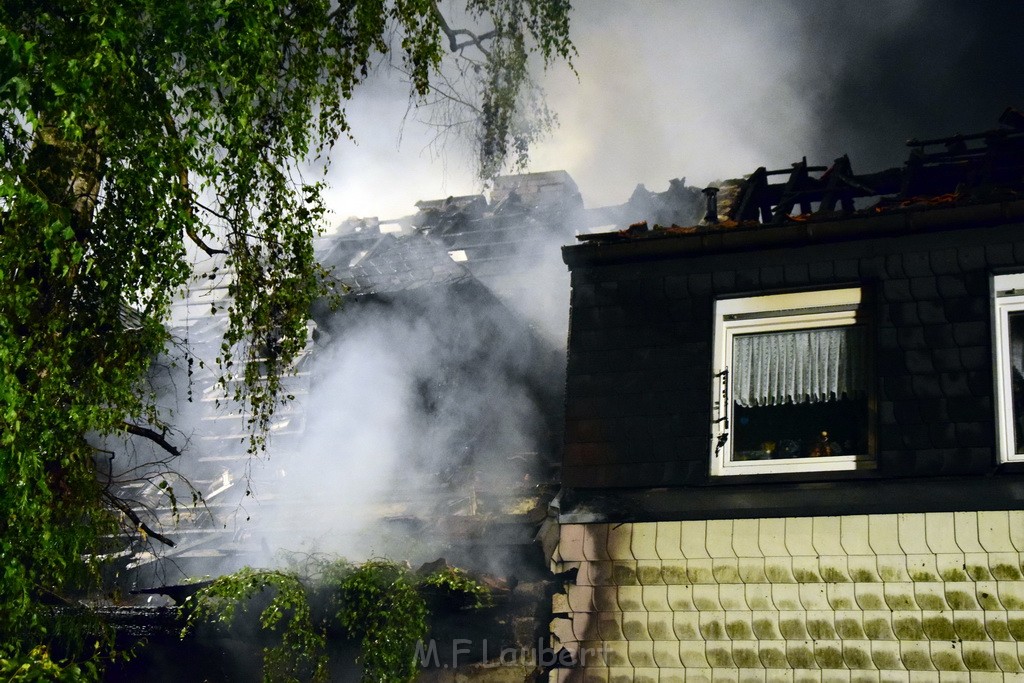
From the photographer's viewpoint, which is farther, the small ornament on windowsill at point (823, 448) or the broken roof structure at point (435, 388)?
the broken roof structure at point (435, 388)

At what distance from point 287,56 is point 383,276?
10.1m

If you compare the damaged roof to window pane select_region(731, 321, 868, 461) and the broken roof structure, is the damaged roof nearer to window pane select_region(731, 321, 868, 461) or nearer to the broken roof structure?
window pane select_region(731, 321, 868, 461)

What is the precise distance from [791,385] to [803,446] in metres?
0.52

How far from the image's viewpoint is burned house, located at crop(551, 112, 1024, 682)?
27.5 feet

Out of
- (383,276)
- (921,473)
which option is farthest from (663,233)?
(383,276)

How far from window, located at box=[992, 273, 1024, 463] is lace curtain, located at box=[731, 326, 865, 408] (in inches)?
40.3

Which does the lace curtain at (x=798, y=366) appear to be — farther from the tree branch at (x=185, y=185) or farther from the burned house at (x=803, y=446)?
→ the tree branch at (x=185, y=185)

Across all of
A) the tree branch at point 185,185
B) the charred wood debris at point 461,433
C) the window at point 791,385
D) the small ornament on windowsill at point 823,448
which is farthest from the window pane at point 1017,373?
the tree branch at point 185,185

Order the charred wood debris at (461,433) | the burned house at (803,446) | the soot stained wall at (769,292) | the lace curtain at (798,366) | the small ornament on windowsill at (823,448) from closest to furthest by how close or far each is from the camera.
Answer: the burned house at (803,446) → the soot stained wall at (769,292) → the small ornament on windowsill at (823,448) → the lace curtain at (798,366) → the charred wood debris at (461,433)

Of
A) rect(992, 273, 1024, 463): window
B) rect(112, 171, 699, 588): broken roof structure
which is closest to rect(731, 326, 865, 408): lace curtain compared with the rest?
rect(992, 273, 1024, 463): window

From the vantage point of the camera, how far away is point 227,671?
38.7 feet

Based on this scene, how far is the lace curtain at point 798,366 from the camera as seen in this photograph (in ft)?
30.6

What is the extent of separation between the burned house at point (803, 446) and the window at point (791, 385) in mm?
17

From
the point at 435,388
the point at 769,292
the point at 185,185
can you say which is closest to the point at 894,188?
the point at 769,292
